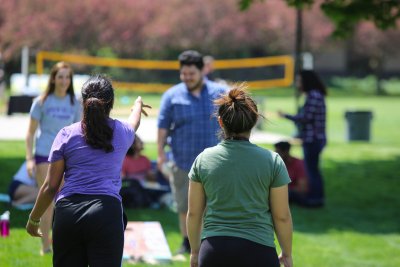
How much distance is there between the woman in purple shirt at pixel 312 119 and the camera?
10398mm

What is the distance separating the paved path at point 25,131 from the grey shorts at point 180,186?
844cm

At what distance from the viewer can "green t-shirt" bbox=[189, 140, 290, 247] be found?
4.27 meters

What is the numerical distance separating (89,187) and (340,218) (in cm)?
643

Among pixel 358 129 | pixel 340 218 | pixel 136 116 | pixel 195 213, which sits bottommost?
pixel 340 218

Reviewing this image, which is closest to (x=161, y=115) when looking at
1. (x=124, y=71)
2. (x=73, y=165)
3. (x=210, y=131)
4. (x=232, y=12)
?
(x=210, y=131)

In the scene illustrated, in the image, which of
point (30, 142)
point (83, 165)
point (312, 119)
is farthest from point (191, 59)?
point (312, 119)

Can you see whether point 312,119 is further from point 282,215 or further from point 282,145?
point 282,215

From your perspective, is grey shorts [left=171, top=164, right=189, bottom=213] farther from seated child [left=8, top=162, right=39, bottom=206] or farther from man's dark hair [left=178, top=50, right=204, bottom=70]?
seated child [left=8, top=162, right=39, bottom=206]

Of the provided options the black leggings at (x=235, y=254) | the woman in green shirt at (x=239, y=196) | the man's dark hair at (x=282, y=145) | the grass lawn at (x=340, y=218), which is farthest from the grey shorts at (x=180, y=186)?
the black leggings at (x=235, y=254)

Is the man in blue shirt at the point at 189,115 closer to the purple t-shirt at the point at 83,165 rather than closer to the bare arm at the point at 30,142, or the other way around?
the bare arm at the point at 30,142

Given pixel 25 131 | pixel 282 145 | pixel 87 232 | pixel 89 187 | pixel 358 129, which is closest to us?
pixel 87 232

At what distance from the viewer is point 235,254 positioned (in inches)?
165

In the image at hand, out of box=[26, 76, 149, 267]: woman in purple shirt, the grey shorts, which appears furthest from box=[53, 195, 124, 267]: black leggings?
the grey shorts

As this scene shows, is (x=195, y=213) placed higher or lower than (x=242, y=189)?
lower
